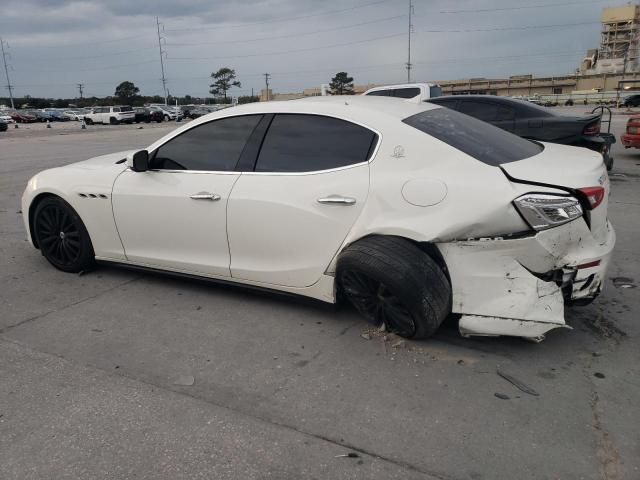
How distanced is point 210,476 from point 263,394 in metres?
0.65

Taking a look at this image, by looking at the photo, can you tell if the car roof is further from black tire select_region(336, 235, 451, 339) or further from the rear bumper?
the rear bumper

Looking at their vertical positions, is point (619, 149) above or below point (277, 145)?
below

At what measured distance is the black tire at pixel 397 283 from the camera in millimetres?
3070

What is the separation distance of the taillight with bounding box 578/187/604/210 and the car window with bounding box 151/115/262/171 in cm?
225

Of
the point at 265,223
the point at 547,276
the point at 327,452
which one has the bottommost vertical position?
the point at 327,452

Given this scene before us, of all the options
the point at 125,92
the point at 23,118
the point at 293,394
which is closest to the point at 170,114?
the point at 23,118

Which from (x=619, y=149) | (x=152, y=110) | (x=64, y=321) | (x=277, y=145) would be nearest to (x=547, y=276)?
(x=277, y=145)

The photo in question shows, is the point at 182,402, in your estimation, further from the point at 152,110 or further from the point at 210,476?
the point at 152,110

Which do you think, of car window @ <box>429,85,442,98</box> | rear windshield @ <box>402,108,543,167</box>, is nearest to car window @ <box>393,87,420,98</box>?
car window @ <box>429,85,442,98</box>

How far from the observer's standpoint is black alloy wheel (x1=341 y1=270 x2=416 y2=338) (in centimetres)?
323

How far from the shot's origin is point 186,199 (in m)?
3.90

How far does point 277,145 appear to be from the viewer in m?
3.73

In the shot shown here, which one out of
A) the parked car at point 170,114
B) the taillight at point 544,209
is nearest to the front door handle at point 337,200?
the taillight at point 544,209

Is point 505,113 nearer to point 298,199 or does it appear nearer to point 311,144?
point 311,144
